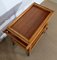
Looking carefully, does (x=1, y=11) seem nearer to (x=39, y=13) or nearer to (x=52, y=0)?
(x=39, y=13)

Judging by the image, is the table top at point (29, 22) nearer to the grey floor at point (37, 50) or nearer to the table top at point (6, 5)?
the table top at point (6, 5)

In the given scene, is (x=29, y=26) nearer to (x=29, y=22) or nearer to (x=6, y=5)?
(x=29, y=22)

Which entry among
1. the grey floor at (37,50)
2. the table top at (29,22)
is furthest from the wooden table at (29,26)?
the grey floor at (37,50)

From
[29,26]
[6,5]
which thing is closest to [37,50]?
[29,26]

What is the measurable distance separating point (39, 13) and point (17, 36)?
1.74ft

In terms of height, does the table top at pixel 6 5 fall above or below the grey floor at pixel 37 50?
above

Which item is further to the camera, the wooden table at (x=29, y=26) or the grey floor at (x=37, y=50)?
the grey floor at (x=37, y=50)

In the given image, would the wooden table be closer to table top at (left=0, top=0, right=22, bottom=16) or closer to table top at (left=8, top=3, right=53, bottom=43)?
table top at (left=8, top=3, right=53, bottom=43)

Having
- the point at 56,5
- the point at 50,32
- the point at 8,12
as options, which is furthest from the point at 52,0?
the point at 8,12

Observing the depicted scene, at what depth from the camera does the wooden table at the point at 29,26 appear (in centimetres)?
138

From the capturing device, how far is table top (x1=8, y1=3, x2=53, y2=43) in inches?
56.3

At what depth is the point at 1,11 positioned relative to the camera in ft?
5.01

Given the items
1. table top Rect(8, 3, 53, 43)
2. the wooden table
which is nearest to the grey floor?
the wooden table

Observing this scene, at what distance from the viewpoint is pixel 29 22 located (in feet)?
5.13
